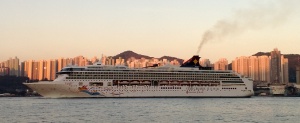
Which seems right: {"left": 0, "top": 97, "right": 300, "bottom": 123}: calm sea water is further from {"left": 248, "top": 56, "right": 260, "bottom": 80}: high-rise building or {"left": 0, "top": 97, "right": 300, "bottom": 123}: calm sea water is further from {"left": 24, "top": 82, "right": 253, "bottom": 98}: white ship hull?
{"left": 248, "top": 56, "right": 260, "bottom": 80}: high-rise building

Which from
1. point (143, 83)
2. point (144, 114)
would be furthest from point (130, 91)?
point (144, 114)

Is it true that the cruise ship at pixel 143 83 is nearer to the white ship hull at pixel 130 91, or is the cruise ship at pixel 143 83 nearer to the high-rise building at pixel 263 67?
the white ship hull at pixel 130 91

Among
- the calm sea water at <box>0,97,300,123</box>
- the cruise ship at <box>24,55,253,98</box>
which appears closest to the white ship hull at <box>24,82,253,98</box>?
the cruise ship at <box>24,55,253,98</box>

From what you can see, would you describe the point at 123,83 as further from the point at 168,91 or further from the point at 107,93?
the point at 168,91

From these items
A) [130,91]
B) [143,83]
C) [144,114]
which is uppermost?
[143,83]

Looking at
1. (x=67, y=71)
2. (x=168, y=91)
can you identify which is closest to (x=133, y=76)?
(x=168, y=91)

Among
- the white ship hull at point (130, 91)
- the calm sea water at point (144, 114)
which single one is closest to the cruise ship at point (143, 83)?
the white ship hull at point (130, 91)

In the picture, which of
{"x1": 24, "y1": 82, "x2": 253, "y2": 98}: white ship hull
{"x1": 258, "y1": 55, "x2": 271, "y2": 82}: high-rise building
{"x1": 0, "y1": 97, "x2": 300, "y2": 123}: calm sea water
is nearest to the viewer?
{"x1": 0, "y1": 97, "x2": 300, "y2": 123}: calm sea water

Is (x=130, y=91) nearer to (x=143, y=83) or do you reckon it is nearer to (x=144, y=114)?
(x=143, y=83)
